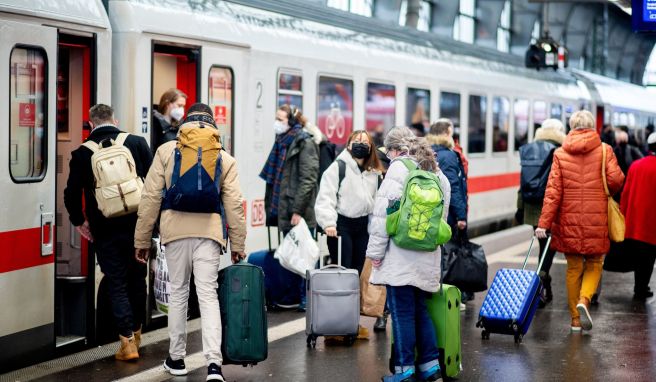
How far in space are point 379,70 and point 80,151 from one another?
20.0ft

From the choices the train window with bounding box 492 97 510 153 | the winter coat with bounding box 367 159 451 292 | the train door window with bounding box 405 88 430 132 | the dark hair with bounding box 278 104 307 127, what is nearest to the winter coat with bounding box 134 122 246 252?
the winter coat with bounding box 367 159 451 292

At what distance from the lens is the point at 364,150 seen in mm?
8805

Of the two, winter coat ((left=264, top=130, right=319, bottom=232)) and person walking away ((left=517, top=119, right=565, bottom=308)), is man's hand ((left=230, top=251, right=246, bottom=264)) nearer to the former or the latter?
winter coat ((left=264, top=130, right=319, bottom=232))

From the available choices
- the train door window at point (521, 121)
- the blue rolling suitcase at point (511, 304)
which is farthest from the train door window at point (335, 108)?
the train door window at point (521, 121)

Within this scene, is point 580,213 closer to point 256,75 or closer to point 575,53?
point 256,75

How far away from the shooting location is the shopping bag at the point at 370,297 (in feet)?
29.4

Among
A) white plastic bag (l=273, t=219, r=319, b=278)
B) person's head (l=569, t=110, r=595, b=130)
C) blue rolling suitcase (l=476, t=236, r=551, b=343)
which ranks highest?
person's head (l=569, t=110, r=595, b=130)

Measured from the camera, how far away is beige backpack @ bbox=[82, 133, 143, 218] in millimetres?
7703

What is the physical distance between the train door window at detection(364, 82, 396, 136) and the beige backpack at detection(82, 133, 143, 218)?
5622mm

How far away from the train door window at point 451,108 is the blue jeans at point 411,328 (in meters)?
8.76

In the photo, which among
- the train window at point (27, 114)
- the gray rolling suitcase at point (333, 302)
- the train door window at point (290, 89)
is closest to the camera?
the train window at point (27, 114)

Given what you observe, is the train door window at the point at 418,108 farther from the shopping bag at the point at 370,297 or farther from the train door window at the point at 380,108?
the shopping bag at the point at 370,297

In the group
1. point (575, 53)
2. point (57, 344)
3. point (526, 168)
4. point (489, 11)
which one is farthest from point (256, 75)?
point (575, 53)

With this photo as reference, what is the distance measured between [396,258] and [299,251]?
242cm
